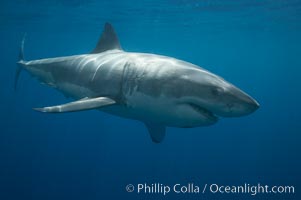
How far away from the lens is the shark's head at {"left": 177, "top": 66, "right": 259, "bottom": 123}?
4.20 metres

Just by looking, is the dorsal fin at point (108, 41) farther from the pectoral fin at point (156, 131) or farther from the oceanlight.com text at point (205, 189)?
the oceanlight.com text at point (205, 189)

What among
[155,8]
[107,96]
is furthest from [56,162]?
[107,96]

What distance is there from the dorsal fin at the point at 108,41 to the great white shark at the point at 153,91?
0.27m

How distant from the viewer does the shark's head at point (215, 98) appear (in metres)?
4.20

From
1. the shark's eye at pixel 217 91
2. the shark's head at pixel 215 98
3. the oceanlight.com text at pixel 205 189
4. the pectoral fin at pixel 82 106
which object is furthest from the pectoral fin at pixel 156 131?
the oceanlight.com text at pixel 205 189

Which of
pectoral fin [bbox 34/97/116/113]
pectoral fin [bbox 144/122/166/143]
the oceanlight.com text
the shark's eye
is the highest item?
the shark's eye

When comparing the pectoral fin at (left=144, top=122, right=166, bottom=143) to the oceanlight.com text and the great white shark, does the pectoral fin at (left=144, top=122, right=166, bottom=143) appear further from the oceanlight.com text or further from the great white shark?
the oceanlight.com text

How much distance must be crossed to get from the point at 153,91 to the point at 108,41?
A: 13.1 ft

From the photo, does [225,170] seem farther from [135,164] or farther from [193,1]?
[193,1]

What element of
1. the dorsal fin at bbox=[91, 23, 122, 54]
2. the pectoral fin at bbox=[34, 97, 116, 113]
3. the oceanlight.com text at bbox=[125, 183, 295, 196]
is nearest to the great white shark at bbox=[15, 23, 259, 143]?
the pectoral fin at bbox=[34, 97, 116, 113]

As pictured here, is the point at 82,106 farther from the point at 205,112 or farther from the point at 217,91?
the point at 217,91

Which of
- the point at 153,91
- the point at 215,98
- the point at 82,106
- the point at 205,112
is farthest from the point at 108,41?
the point at 215,98

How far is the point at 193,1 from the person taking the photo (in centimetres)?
2242

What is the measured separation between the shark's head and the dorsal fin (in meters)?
4.12
